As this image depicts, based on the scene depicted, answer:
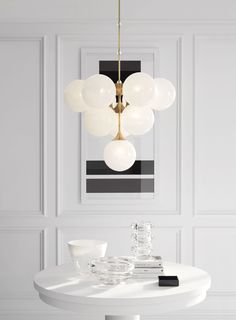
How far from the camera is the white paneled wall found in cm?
366

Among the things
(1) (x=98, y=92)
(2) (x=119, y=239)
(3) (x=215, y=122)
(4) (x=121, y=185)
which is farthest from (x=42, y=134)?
(1) (x=98, y=92)

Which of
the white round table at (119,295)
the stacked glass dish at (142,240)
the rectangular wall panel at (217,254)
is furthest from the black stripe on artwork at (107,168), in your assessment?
the white round table at (119,295)

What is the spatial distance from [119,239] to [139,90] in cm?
168

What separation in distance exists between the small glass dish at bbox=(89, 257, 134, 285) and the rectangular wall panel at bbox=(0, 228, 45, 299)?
57.7 inches

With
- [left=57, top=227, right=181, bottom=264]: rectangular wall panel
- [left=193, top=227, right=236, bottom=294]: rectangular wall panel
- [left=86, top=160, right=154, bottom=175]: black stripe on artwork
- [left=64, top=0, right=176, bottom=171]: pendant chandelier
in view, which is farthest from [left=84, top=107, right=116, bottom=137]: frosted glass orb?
[left=193, top=227, right=236, bottom=294]: rectangular wall panel

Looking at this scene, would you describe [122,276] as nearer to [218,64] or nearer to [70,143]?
[70,143]

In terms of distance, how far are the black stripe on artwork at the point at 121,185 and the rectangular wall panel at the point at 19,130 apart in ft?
1.28

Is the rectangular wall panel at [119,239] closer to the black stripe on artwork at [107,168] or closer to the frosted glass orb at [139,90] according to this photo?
the black stripe on artwork at [107,168]

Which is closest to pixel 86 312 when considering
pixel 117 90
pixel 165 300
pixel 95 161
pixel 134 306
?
pixel 134 306

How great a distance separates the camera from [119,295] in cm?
205

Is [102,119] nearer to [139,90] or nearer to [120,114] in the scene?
[120,114]

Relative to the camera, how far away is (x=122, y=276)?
2238 millimetres

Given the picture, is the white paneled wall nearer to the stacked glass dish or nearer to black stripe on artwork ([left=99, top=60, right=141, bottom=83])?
black stripe on artwork ([left=99, top=60, right=141, bottom=83])

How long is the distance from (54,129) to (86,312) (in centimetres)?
187
